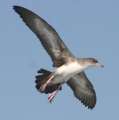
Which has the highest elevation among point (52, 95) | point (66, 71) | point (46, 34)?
point (46, 34)

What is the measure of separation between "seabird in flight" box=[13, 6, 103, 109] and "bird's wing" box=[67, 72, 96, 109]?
2.14 m

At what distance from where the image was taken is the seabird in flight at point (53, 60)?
126ft

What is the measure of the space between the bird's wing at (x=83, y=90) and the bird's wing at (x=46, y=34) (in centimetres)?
249

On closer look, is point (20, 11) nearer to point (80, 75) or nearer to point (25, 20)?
point (25, 20)

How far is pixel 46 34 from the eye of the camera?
127ft

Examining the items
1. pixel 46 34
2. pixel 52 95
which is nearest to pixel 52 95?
pixel 52 95

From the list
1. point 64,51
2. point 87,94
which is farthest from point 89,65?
point 87,94

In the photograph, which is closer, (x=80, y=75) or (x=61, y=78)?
(x=61, y=78)

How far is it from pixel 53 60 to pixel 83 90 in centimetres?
339

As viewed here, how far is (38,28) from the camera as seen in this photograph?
1531 inches

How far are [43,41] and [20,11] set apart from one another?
167cm

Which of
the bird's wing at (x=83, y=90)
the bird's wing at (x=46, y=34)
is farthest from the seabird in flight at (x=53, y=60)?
the bird's wing at (x=83, y=90)

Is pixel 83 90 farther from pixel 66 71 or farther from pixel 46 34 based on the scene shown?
pixel 46 34

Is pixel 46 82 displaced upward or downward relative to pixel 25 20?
downward
